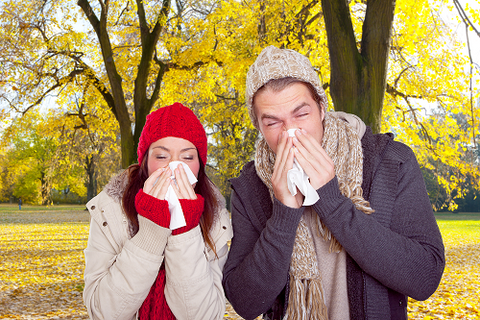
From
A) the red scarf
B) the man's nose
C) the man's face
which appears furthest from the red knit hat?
the red scarf

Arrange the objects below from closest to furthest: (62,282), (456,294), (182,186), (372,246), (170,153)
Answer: (372,246)
(182,186)
(170,153)
(456,294)
(62,282)

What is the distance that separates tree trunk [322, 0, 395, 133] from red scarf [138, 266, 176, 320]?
333 centimetres

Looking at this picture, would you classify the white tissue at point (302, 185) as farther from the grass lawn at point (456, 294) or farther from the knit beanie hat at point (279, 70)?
the grass lawn at point (456, 294)

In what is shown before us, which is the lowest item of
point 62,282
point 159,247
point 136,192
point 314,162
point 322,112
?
point 62,282

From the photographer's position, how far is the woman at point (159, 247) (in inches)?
75.3

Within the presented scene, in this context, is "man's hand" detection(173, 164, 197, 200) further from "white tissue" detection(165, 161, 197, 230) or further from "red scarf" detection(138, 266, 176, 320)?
"red scarf" detection(138, 266, 176, 320)

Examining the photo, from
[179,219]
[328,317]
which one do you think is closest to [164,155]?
[179,219]

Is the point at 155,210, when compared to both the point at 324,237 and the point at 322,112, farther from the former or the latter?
the point at 322,112

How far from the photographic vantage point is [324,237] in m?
1.87

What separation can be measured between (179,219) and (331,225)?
757 mm

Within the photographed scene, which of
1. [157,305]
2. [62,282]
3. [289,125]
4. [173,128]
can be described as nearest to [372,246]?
[289,125]

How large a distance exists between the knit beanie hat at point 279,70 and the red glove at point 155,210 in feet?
2.39

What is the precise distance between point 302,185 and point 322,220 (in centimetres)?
19

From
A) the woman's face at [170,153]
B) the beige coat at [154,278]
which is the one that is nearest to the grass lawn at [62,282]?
the beige coat at [154,278]
